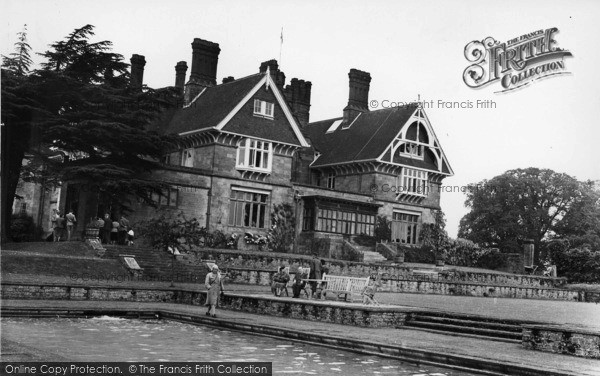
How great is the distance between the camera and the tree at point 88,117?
104 ft

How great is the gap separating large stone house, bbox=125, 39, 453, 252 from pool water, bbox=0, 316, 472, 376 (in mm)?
21945

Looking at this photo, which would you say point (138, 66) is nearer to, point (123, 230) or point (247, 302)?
point (123, 230)

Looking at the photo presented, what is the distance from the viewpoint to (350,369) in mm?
11812

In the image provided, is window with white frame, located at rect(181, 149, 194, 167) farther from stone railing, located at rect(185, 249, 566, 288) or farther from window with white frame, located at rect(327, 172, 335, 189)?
window with white frame, located at rect(327, 172, 335, 189)

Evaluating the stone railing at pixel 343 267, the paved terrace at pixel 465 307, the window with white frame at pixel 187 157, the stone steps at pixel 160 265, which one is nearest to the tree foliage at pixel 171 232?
the stone steps at pixel 160 265

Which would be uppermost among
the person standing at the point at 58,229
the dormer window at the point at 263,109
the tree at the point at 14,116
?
the dormer window at the point at 263,109

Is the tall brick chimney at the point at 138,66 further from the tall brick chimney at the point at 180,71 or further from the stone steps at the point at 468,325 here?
the stone steps at the point at 468,325

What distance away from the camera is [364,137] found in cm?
5103

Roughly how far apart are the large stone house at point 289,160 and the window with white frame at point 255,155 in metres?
0.06

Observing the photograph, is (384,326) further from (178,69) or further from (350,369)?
(178,69)

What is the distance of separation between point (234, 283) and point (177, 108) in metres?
21.6

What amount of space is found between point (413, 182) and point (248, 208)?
1373 centimetres

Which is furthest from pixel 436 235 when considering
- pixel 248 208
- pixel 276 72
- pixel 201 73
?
pixel 201 73

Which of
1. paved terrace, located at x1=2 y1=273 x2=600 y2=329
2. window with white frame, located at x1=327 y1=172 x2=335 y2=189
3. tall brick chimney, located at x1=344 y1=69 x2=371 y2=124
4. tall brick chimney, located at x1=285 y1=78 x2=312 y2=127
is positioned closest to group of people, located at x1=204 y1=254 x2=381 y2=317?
paved terrace, located at x1=2 y1=273 x2=600 y2=329
